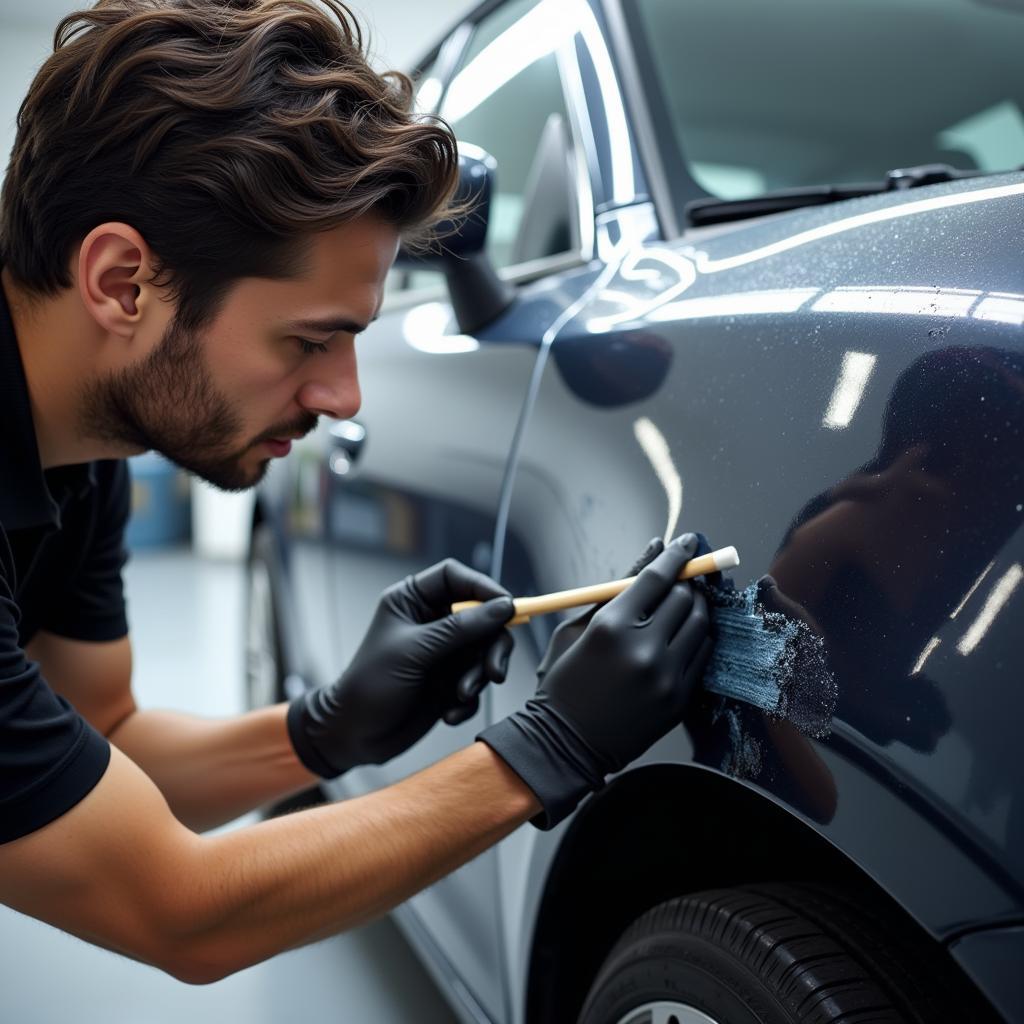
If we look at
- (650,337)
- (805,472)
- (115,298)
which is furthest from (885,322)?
(115,298)

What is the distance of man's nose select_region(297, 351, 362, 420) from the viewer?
3.72ft

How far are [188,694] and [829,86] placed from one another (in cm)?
249

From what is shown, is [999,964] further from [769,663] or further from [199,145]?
[199,145]

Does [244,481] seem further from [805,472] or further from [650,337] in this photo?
[805,472]

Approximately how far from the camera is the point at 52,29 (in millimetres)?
1904

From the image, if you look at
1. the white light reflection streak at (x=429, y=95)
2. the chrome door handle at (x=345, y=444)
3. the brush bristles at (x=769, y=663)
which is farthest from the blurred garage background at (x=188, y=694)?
the brush bristles at (x=769, y=663)

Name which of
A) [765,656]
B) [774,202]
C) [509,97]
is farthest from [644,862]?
[509,97]

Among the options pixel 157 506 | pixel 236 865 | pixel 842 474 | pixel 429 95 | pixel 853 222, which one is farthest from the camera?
pixel 157 506

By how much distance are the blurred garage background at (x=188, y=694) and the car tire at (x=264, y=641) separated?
354 millimetres

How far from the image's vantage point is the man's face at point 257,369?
1078 mm

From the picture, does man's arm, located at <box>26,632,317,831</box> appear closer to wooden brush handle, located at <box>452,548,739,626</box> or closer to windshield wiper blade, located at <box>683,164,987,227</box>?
wooden brush handle, located at <box>452,548,739,626</box>

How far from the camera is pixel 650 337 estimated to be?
0.91 metres

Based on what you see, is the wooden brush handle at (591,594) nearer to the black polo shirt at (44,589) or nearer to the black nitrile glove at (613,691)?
the black nitrile glove at (613,691)

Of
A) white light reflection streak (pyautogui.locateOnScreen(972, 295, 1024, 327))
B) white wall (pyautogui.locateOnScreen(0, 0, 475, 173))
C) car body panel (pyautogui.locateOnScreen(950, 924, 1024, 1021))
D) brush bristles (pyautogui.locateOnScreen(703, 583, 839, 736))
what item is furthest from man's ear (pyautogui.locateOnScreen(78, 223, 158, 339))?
car body panel (pyautogui.locateOnScreen(950, 924, 1024, 1021))
